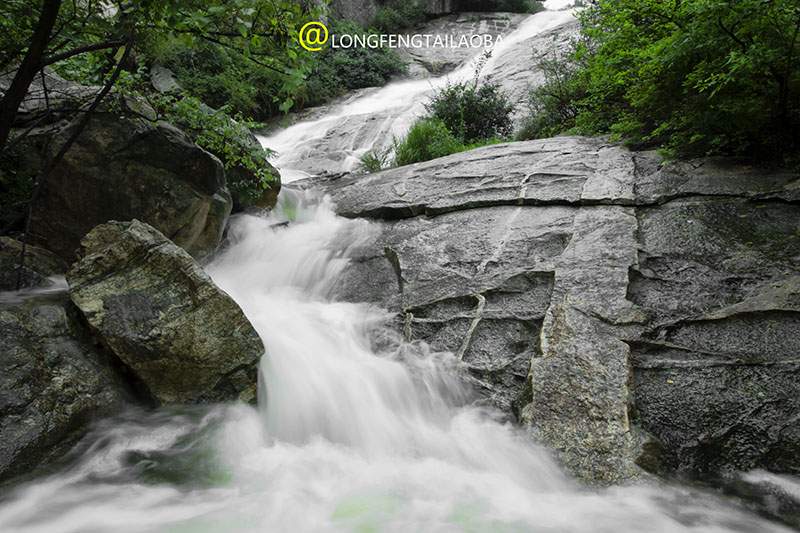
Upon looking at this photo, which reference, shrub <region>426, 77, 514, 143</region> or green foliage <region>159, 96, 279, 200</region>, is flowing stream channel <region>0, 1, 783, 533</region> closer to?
green foliage <region>159, 96, 279, 200</region>

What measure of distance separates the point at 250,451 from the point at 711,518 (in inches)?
103

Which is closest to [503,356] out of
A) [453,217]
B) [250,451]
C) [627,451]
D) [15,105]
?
[627,451]

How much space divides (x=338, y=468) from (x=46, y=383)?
6.14 ft

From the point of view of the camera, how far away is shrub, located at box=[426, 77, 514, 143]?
988 cm

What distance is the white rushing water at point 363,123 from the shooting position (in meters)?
11.0

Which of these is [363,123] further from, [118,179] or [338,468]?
[338,468]

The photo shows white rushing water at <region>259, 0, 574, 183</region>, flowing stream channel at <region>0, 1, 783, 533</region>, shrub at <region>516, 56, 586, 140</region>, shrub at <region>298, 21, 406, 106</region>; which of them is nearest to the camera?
flowing stream channel at <region>0, 1, 783, 533</region>

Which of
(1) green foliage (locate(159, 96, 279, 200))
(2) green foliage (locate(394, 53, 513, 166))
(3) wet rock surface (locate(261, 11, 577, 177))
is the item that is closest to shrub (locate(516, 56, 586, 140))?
(2) green foliage (locate(394, 53, 513, 166))

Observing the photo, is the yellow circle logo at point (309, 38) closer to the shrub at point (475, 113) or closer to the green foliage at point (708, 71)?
the green foliage at point (708, 71)

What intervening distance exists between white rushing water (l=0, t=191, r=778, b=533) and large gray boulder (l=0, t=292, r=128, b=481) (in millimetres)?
151

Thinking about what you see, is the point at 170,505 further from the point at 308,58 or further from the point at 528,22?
the point at 528,22

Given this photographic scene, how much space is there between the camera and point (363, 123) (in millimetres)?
12812

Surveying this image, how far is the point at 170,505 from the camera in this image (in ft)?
8.00

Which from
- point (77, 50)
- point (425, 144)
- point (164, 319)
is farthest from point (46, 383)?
point (425, 144)
